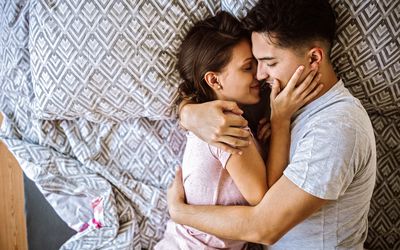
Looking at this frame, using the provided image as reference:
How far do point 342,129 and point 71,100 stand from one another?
0.91 metres

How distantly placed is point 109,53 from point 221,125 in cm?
50

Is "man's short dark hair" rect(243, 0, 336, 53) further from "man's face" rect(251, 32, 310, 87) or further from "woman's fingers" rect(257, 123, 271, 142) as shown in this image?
"woman's fingers" rect(257, 123, 271, 142)

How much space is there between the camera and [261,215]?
1.04 metres

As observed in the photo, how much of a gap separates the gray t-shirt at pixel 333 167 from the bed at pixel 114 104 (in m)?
0.22

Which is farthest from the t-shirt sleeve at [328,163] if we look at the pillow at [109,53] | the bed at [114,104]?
the pillow at [109,53]

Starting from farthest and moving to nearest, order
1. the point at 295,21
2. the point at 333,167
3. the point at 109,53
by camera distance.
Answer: the point at 109,53, the point at 295,21, the point at 333,167

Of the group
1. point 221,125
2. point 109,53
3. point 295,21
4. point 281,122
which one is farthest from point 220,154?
point 109,53

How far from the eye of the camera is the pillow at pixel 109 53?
131 cm

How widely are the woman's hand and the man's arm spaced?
0.69 ft

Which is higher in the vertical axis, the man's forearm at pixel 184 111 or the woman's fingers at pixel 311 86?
the man's forearm at pixel 184 111

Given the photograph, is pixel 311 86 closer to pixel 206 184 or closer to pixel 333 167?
pixel 333 167

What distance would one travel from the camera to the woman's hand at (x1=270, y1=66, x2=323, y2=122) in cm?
110

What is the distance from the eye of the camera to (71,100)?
141cm

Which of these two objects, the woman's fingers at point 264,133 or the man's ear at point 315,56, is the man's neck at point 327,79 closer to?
the man's ear at point 315,56
